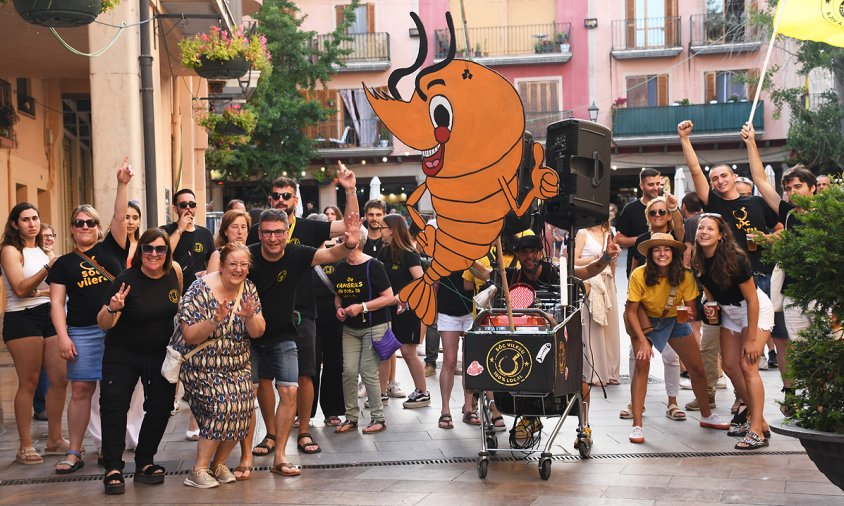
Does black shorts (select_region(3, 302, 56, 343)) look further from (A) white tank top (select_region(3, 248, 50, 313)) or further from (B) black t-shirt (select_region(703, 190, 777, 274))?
(B) black t-shirt (select_region(703, 190, 777, 274))

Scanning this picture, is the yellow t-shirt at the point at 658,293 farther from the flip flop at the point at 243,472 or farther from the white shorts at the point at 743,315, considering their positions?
the flip flop at the point at 243,472

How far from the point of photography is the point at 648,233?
412 inches

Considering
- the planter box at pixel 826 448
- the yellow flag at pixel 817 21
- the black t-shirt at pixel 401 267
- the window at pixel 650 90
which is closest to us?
the planter box at pixel 826 448

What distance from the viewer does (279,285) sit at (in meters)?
7.88

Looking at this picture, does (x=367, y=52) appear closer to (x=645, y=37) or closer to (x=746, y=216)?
(x=645, y=37)

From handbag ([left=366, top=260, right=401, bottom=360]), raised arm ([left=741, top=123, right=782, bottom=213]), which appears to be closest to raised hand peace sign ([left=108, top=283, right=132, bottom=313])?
handbag ([left=366, top=260, right=401, bottom=360])

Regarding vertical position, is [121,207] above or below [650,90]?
below

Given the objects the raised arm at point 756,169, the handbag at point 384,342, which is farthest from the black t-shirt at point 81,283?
the raised arm at point 756,169

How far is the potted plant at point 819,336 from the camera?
19.0 feet

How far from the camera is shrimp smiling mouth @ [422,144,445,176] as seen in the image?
721 centimetres

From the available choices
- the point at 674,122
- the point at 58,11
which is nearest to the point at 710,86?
the point at 674,122

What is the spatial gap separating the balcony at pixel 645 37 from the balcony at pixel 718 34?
58 centimetres

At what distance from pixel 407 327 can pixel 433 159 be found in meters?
3.31

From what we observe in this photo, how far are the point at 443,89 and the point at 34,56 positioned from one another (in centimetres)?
998
